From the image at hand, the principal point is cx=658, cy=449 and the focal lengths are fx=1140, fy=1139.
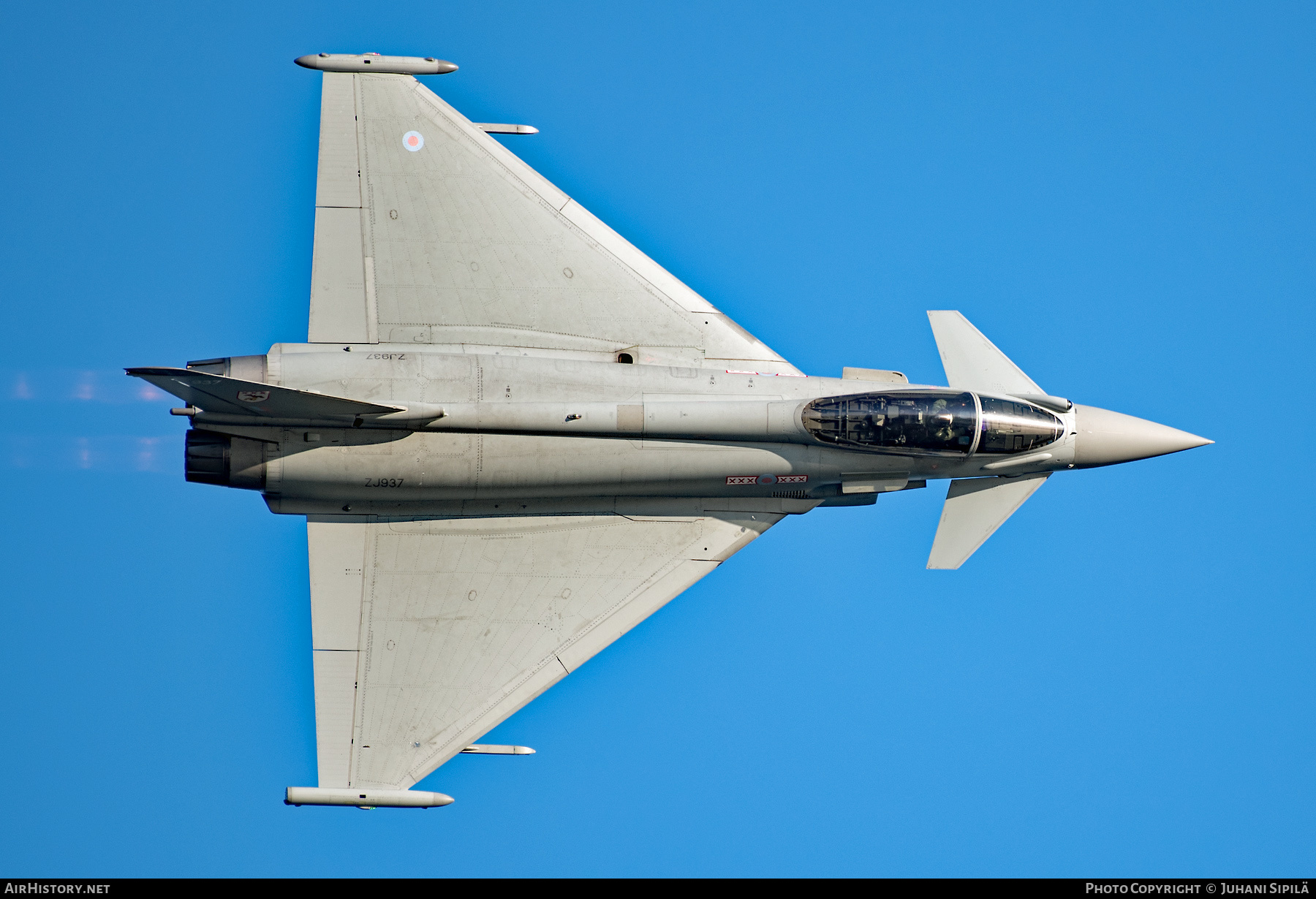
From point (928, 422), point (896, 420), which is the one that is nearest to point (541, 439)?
point (896, 420)

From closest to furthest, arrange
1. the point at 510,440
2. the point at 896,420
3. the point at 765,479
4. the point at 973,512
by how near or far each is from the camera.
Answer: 1. the point at 510,440
2. the point at 896,420
3. the point at 765,479
4. the point at 973,512

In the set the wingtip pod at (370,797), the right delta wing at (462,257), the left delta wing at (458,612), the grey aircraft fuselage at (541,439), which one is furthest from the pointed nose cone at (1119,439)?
the wingtip pod at (370,797)

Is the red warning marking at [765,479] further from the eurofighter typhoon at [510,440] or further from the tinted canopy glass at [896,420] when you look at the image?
the tinted canopy glass at [896,420]

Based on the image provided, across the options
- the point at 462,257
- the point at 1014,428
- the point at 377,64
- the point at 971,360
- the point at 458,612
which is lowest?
the point at 458,612

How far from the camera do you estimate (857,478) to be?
1478 centimetres

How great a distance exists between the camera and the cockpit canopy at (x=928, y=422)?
14188 millimetres

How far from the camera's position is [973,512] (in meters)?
15.2

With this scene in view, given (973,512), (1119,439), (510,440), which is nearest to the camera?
(510,440)

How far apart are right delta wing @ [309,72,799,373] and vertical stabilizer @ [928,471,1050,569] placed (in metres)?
2.83

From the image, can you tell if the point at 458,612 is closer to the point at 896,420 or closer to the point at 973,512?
the point at 896,420

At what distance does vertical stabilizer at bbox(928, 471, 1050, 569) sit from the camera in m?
15.0

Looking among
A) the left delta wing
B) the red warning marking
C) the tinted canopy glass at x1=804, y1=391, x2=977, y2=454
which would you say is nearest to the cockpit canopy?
the tinted canopy glass at x1=804, y1=391, x2=977, y2=454

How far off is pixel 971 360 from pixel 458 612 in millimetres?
7456
